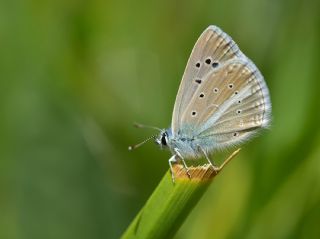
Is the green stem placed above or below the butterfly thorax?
above

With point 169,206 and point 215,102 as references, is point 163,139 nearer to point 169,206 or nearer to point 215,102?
point 215,102

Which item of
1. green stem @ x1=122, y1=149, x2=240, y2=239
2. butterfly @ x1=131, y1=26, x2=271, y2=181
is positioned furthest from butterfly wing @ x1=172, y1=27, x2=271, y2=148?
green stem @ x1=122, y1=149, x2=240, y2=239

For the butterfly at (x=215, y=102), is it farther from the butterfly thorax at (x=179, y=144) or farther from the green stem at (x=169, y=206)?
the green stem at (x=169, y=206)

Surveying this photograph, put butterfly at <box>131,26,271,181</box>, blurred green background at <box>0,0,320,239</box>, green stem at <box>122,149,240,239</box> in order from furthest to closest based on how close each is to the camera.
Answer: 1. butterfly at <box>131,26,271,181</box>
2. blurred green background at <box>0,0,320,239</box>
3. green stem at <box>122,149,240,239</box>

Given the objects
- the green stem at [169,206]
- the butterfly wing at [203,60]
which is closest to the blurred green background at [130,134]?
the butterfly wing at [203,60]

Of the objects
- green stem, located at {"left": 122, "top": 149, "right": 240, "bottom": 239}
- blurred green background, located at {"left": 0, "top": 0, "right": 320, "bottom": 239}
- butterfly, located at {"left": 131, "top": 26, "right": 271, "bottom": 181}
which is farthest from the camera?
butterfly, located at {"left": 131, "top": 26, "right": 271, "bottom": 181}

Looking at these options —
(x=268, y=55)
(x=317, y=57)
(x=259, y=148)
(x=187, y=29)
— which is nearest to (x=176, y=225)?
(x=259, y=148)

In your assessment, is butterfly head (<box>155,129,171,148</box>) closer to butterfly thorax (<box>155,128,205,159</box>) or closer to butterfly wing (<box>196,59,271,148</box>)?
butterfly thorax (<box>155,128,205,159</box>)

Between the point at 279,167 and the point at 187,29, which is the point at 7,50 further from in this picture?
the point at 279,167
